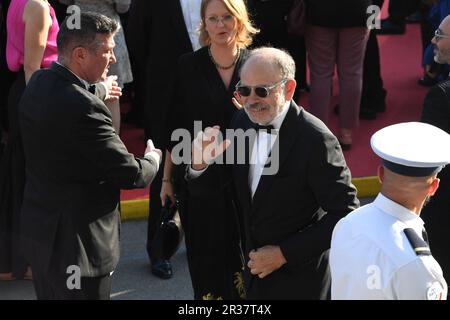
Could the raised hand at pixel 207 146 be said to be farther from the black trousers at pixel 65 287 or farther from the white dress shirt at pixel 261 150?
the black trousers at pixel 65 287

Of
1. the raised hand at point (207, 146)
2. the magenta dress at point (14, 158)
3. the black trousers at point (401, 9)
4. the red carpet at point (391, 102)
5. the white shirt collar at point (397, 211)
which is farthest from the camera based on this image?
the black trousers at point (401, 9)

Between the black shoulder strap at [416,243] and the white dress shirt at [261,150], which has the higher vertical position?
the black shoulder strap at [416,243]

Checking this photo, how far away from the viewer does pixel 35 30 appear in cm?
545

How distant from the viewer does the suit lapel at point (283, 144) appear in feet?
12.5

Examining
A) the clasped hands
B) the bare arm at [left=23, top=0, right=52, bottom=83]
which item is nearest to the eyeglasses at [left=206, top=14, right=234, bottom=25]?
the bare arm at [left=23, top=0, right=52, bottom=83]

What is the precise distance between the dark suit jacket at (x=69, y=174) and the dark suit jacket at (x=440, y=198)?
1399 millimetres

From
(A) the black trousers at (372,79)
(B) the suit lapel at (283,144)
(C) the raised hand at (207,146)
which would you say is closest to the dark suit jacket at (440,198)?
(B) the suit lapel at (283,144)

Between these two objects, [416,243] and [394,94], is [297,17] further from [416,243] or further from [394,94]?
[416,243]

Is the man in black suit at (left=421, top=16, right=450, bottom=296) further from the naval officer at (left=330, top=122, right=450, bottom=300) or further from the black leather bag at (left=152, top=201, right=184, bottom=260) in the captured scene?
the black leather bag at (left=152, top=201, right=184, bottom=260)

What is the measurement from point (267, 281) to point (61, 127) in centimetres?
113

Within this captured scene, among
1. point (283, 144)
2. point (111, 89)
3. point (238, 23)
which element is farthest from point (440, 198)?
point (111, 89)

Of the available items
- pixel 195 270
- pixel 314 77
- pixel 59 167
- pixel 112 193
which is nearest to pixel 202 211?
pixel 195 270

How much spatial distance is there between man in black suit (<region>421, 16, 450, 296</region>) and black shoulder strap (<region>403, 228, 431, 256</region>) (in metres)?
1.38

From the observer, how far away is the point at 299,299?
155 inches
